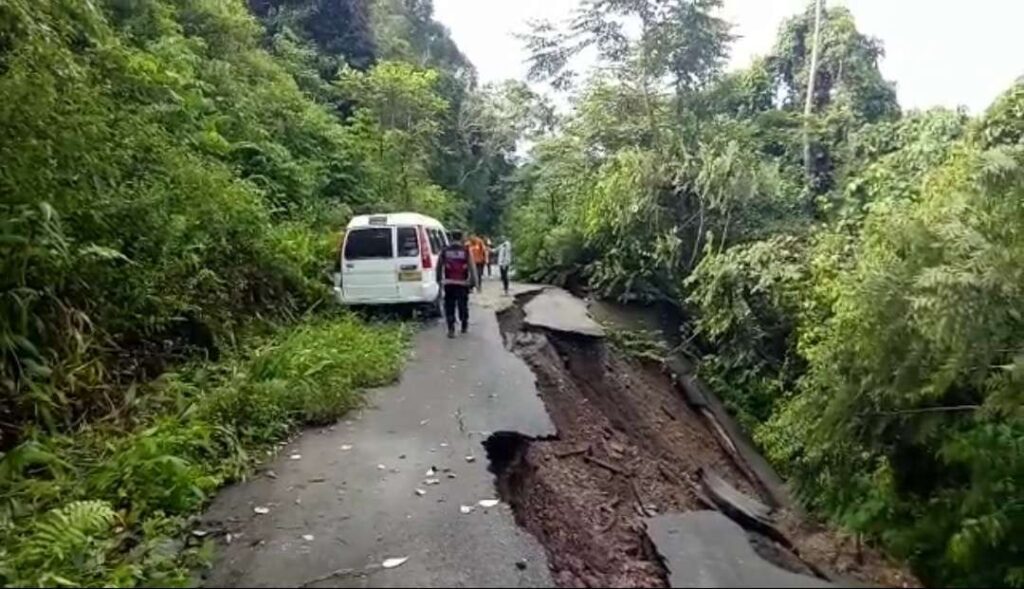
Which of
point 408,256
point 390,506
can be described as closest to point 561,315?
point 408,256

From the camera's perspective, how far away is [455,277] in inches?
499

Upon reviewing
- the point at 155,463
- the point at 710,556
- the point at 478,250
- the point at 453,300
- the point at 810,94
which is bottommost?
the point at 710,556

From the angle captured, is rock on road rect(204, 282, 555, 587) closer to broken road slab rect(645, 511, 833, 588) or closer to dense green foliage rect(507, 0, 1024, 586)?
broken road slab rect(645, 511, 833, 588)

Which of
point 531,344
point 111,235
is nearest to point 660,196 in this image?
point 531,344

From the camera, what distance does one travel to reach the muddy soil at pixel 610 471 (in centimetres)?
559

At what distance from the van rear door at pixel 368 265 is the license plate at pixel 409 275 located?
101 millimetres

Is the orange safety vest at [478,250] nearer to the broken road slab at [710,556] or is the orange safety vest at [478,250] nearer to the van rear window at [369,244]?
the van rear window at [369,244]

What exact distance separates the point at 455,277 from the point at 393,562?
26.8 feet

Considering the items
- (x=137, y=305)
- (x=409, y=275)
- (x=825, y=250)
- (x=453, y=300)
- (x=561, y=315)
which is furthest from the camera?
(x=561, y=315)

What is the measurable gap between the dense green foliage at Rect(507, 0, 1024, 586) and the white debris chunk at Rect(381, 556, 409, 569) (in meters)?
3.64

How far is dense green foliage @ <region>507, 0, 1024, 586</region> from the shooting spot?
6.19 metres

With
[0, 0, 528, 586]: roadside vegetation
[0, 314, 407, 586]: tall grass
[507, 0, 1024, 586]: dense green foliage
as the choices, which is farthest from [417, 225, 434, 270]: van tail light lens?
[507, 0, 1024, 586]: dense green foliage

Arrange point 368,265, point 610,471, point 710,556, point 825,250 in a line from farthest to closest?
point 368,265
point 825,250
point 610,471
point 710,556

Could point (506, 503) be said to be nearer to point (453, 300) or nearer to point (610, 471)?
point (610, 471)
